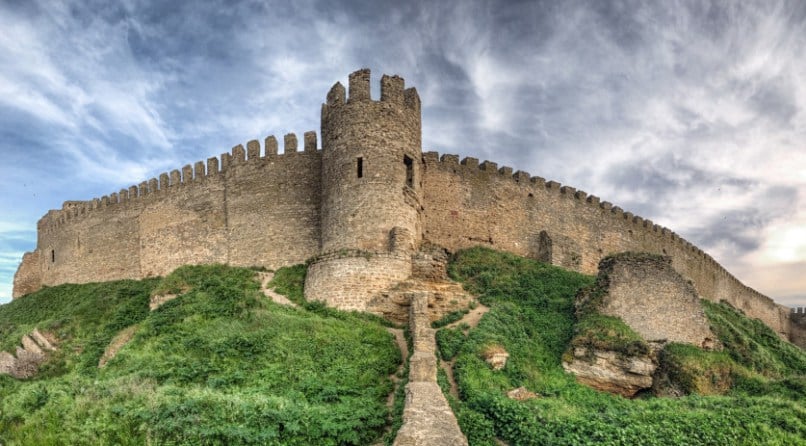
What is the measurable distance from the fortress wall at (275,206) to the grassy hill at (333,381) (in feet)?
5.19

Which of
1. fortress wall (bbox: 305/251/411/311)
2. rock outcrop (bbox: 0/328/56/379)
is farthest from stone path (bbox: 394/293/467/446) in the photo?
rock outcrop (bbox: 0/328/56/379)

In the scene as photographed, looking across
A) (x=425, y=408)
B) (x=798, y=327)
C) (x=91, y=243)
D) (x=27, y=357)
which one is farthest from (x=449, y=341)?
(x=798, y=327)

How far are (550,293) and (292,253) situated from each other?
11107mm

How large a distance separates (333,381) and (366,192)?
8.81 meters

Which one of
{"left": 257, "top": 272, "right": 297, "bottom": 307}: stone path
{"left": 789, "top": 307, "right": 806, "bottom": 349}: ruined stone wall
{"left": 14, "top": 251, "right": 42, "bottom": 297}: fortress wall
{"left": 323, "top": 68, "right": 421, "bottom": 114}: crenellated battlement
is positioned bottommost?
{"left": 789, "top": 307, "right": 806, "bottom": 349}: ruined stone wall

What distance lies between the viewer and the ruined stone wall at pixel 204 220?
23.8 meters

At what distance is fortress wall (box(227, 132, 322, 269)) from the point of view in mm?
23406

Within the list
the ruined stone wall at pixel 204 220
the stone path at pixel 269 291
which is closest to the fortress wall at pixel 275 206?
the ruined stone wall at pixel 204 220

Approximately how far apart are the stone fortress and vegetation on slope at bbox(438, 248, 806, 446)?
387cm

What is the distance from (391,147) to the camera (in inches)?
787

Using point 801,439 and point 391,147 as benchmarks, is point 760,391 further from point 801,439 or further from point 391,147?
point 391,147

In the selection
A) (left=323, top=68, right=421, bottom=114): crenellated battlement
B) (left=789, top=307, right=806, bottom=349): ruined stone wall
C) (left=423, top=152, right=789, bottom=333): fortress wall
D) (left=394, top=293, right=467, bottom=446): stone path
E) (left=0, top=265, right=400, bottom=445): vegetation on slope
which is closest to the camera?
(left=394, top=293, right=467, bottom=446): stone path

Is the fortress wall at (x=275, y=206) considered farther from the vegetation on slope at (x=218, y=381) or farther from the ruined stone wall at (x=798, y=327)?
the ruined stone wall at (x=798, y=327)

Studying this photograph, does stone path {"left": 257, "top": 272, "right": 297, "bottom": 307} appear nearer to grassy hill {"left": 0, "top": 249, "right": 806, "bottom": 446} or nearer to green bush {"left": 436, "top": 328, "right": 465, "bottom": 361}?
grassy hill {"left": 0, "top": 249, "right": 806, "bottom": 446}
